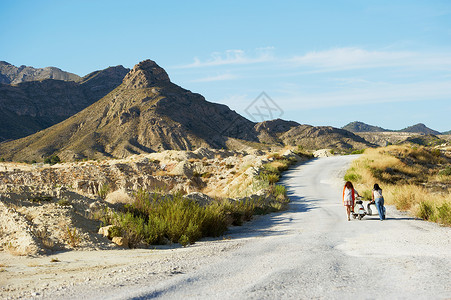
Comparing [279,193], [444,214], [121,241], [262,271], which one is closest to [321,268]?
[262,271]

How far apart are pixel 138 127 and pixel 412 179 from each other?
96.7 meters

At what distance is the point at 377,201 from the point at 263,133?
122 meters

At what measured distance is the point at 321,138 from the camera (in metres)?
122

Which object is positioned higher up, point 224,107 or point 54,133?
point 224,107

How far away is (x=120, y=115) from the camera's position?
378 ft

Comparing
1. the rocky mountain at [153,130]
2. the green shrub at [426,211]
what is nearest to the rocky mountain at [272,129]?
the rocky mountain at [153,130]

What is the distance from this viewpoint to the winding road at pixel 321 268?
14.0 ft

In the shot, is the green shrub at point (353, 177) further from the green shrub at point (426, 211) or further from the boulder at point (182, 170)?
the boulder at point (182, 170)

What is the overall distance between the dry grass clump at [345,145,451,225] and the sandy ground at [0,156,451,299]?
105 inches

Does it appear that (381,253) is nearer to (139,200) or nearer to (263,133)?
(139,200)

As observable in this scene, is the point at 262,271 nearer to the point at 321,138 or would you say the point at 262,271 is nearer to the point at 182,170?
the point at 182,170

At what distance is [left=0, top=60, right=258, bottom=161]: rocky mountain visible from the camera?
100188 mm

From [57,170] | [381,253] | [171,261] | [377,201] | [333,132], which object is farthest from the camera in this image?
[333,132]

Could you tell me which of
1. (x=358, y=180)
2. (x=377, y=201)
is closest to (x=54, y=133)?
(x=358, y=180)
